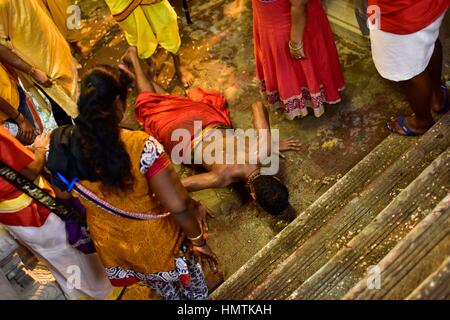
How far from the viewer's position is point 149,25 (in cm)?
456

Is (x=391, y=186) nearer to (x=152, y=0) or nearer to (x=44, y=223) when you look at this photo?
(x=44, y=223)

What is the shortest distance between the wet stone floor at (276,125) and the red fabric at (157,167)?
5.21 ft

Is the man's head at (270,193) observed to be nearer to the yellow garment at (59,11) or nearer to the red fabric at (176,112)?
the red fabric at (176,112)

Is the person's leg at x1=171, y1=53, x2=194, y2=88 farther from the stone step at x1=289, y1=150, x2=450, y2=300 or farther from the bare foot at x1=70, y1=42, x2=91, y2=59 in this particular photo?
the stone step at x1=289, y1=150, x2=450, y2=300

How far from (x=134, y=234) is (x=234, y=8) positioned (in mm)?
3648

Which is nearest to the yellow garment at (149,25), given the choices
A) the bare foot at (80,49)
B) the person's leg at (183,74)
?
the person's leg at (183,74)

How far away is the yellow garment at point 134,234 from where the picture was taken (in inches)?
98.1

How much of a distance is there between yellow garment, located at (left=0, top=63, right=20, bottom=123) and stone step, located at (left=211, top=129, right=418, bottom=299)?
6.36 feet

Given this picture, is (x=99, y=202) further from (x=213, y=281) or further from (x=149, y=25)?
(x=149, y=25)

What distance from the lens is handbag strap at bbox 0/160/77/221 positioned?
255 centimetres

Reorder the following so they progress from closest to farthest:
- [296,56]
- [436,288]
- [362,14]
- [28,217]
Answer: [436,288] < [28,217] < [296,56] < [362,14]

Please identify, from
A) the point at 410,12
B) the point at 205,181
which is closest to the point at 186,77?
the point at 205,181

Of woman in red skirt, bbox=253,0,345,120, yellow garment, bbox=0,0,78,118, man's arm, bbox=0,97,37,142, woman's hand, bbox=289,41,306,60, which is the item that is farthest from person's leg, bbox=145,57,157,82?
woman's hand, bbox=289,41,306,60

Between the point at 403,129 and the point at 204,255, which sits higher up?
the point at 204,255
